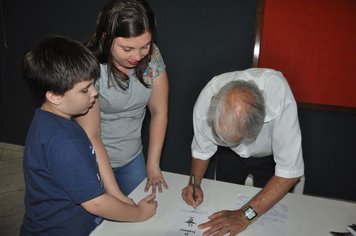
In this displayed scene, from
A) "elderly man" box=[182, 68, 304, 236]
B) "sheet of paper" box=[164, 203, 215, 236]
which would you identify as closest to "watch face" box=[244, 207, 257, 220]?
"elderly man" box=[182, 68, 304, 236]

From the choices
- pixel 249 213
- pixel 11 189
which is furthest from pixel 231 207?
pixel 11 189

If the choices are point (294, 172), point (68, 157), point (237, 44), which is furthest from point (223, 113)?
point (237, 44)

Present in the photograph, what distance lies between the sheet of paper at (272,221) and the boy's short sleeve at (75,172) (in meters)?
0.59

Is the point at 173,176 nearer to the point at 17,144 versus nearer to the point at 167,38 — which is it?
the point at 167,38

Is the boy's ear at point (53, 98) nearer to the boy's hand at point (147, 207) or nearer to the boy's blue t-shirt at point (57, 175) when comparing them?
the boy's blue t-shirt at point (57, 175)

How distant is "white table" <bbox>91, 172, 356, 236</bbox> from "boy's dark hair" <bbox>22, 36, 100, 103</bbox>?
52cm

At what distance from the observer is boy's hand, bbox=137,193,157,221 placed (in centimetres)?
125

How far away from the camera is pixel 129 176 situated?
165 centimetres

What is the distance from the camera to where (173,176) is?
1584mm

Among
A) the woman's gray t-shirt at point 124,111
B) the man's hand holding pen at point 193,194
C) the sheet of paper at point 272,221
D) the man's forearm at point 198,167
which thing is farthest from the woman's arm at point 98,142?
the sheet of paper at point 272,221

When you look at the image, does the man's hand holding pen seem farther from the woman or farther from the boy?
the boy

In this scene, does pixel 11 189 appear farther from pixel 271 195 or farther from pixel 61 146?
pixel 271 195

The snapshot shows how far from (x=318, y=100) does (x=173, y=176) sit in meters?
1.24

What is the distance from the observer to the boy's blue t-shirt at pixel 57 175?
1.02m
